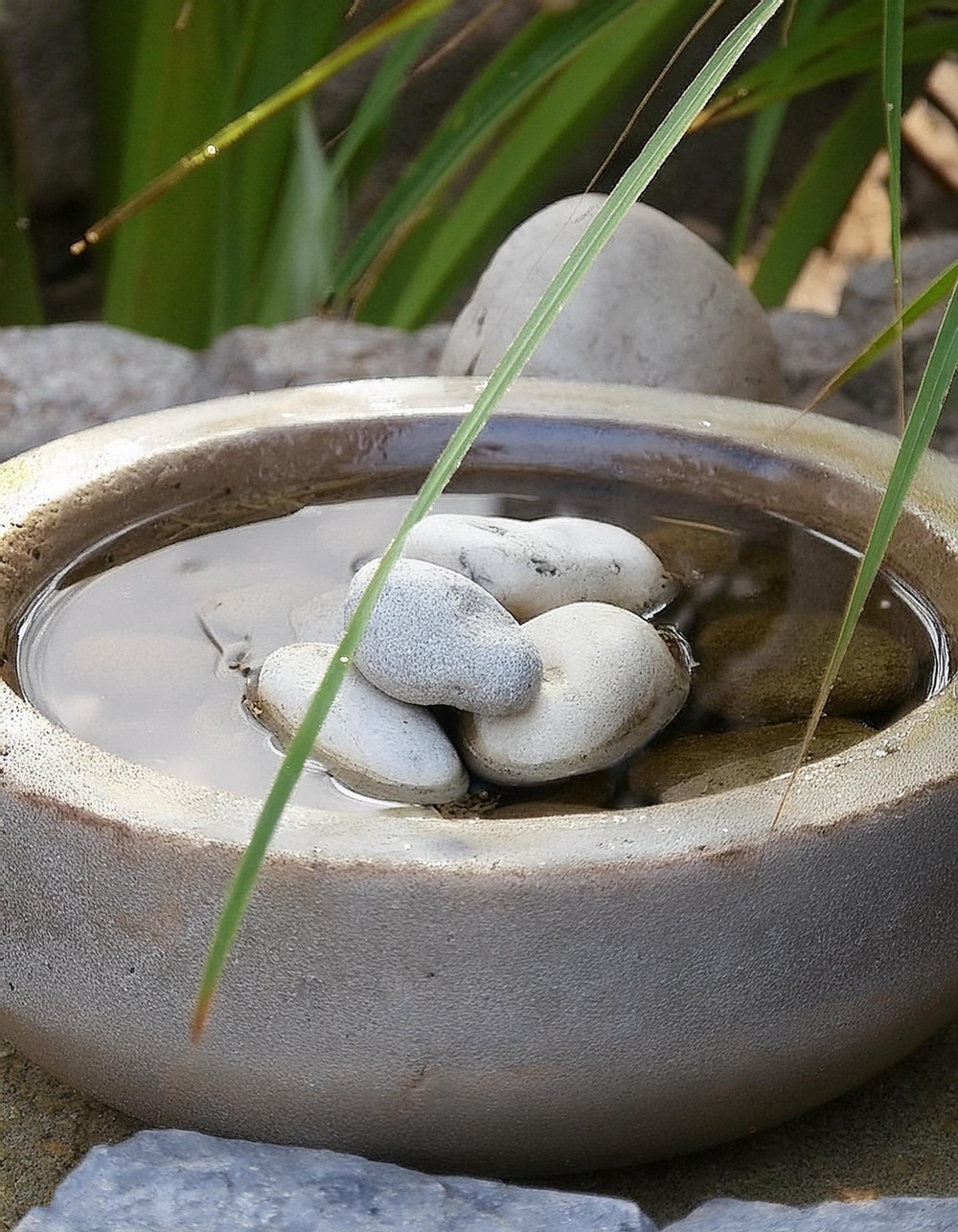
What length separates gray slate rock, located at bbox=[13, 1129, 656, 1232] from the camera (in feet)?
2.92

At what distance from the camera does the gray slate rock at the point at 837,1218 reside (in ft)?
2.85

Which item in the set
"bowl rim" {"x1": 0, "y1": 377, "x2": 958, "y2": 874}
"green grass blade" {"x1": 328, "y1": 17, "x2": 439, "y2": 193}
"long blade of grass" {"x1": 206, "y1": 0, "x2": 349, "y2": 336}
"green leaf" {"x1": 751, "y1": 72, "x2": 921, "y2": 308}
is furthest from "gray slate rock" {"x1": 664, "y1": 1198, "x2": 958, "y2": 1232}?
"green leaf" {"x1": 751, "y1": 72, "x2": 921, "y2": 308}

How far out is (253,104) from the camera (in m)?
2.25

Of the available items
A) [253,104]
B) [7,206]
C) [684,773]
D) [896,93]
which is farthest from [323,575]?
[7,206]

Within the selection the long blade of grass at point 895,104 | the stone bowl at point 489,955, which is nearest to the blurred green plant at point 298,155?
the long blade of grass at point 895,104

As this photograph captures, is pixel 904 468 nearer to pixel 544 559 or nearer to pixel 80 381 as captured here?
pixel 544 559

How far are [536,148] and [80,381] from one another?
27.0 inches

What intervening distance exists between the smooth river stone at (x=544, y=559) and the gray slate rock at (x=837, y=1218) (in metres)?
0.49

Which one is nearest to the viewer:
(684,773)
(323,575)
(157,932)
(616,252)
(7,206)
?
(157,932)

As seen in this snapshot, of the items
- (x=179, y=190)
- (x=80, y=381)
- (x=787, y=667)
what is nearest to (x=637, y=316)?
(x=787, y=667)

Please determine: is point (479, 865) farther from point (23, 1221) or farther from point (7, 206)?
point (7, 206)

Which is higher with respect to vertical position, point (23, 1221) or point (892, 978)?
point (892, 978)

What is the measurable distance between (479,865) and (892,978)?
269mm

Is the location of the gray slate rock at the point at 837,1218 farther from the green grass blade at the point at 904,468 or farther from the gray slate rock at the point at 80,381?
the gray slate rock at the point at 80,381
